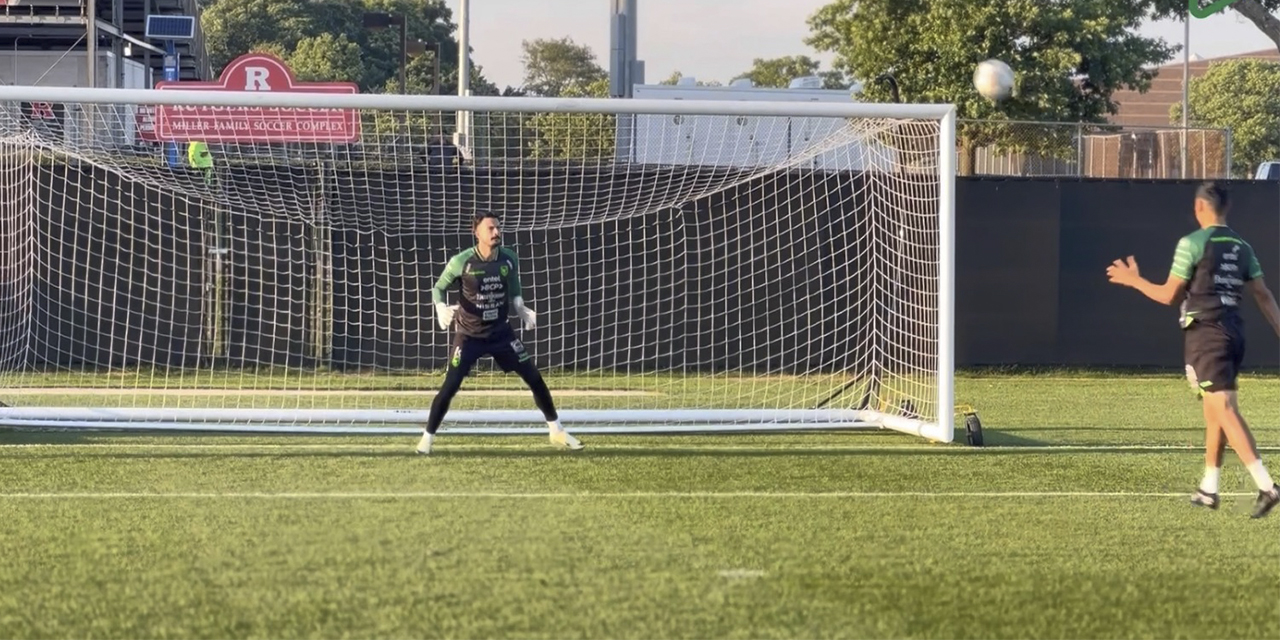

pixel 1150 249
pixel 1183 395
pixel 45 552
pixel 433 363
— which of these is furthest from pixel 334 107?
pixel 1150 249

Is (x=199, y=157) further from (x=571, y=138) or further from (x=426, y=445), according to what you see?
(x=426, y=445)

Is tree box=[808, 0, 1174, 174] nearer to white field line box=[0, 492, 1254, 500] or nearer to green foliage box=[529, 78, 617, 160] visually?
green foliage box=[529, 78, 617, 160]

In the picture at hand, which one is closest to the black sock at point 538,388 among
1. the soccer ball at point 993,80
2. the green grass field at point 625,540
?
the green grass field at point 625,540

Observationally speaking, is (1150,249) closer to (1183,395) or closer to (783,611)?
(1183,395)

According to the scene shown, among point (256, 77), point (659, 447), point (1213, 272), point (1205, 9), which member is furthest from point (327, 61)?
point (1213, 272)

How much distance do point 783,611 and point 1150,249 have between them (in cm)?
1374

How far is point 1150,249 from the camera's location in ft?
61.4

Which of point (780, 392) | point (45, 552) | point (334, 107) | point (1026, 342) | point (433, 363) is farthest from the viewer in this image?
point (1026, 342)

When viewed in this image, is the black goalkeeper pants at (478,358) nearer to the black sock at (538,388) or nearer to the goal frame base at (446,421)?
the black sock at (538,388)

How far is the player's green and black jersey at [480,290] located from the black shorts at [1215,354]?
4631 mm

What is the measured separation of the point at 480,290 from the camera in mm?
11086

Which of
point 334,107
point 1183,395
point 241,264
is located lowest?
point 1183,395

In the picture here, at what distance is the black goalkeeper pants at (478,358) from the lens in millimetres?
11047

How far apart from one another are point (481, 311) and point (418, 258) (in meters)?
6.16
